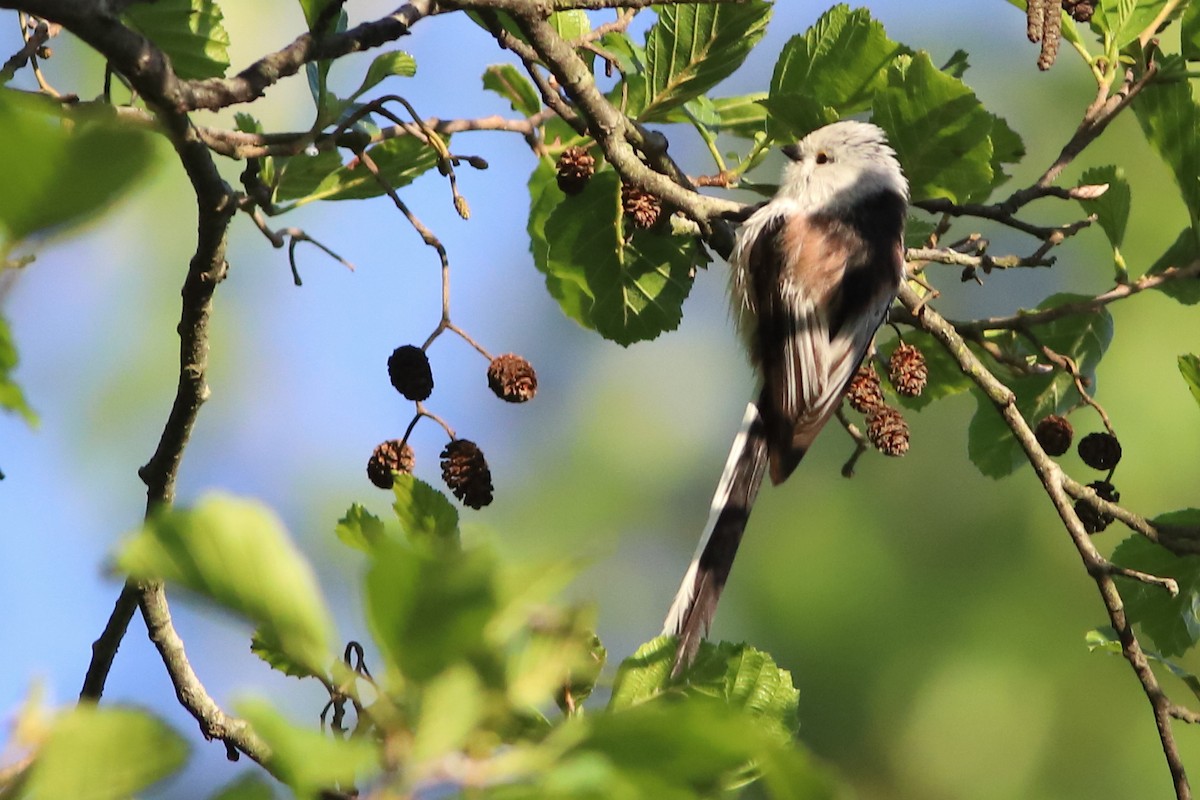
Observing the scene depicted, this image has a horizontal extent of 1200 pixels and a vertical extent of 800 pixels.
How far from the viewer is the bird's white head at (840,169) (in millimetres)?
3414

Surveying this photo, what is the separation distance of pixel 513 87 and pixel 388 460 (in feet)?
2.46

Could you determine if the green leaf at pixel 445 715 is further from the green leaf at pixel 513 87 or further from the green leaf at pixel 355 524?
the green leaf at pixel 513 87

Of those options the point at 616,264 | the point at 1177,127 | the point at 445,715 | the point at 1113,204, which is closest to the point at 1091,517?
the point at 1113,204

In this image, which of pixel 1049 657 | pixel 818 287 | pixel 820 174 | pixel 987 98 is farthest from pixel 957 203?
pixel 987 98

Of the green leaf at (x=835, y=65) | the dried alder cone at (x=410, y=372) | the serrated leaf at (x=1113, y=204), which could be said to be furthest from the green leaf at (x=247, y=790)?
the serrated leaf at (x=1113, y=204)

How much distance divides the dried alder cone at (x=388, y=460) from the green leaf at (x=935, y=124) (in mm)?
1021

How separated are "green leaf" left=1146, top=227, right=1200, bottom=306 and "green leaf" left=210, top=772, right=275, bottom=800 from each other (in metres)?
2.19

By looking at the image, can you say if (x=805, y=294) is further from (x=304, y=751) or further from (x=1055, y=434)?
(x=304, y=751)

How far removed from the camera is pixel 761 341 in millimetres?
3314

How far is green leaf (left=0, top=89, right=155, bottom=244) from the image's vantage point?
555mm

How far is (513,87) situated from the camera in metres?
2.38

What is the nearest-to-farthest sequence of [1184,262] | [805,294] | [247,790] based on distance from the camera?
[247,790], [1184,262], [805,294]

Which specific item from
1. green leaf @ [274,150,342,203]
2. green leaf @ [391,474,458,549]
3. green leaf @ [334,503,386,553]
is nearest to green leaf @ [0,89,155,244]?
green leaf @ [334,503,386,553]

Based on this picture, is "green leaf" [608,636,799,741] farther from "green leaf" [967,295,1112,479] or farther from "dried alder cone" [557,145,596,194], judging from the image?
"green leaf" [967,295,1112,479]
